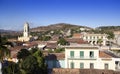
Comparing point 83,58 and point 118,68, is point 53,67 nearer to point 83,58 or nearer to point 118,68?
point 83,58

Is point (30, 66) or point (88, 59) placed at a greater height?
point (30, 66)

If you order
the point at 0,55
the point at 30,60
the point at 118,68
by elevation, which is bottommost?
the point at 118,68

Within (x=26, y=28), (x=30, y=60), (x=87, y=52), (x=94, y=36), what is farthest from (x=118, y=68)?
(x=26, y=28)

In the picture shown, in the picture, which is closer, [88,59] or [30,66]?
[30,66]

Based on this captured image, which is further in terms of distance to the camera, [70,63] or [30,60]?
[70,63]

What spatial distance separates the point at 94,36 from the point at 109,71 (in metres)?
65.3

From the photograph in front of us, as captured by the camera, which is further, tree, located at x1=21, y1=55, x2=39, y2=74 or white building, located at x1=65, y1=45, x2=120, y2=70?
white building, located at x1=65, y1=45, x2=120, y2=70

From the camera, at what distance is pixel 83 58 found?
123ft

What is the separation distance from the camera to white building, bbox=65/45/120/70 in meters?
37.1

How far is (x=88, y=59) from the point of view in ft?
123

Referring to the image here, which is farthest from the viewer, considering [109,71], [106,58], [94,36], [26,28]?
[26,28]

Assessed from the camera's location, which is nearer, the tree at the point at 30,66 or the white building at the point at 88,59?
the tree at the point at 30,66

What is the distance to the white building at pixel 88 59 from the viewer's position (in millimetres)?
37094

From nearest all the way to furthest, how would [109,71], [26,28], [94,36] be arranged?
[109,71] → [94,36] → [26,28]
